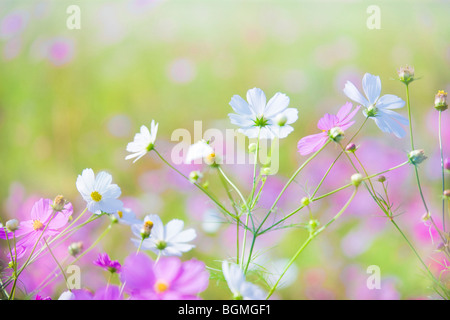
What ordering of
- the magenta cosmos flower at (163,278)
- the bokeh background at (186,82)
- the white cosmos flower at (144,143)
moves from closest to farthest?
the magenta cosmos flower at (163,278) < the white cosmos flower at (144,143) < the bokeh background at (186,82)

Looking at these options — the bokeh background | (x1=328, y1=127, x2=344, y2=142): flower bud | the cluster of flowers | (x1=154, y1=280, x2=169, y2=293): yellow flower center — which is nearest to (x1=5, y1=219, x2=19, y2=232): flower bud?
the cluster of flowers

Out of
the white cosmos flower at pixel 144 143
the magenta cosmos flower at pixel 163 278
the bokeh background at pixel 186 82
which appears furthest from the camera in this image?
the bokeh background at pixel 186 82

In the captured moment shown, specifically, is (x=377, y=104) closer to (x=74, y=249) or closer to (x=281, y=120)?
(x=281, y=120)

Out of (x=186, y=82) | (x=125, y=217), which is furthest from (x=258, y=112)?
(x=186, y=82)

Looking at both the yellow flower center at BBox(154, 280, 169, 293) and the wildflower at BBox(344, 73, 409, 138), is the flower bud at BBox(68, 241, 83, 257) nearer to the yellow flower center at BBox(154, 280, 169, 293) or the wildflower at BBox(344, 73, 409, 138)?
the yellow flower center at BBox(154, 280, 169, 293)

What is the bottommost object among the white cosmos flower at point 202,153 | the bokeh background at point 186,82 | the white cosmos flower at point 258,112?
the white cosmos flower at point 202,153

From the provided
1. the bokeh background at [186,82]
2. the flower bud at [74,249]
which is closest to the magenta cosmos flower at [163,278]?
the flower bud at [74,249]

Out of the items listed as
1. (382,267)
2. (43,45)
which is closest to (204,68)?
(43,45)

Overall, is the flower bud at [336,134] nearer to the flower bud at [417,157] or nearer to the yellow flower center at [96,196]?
the flower bud at [417,157]
